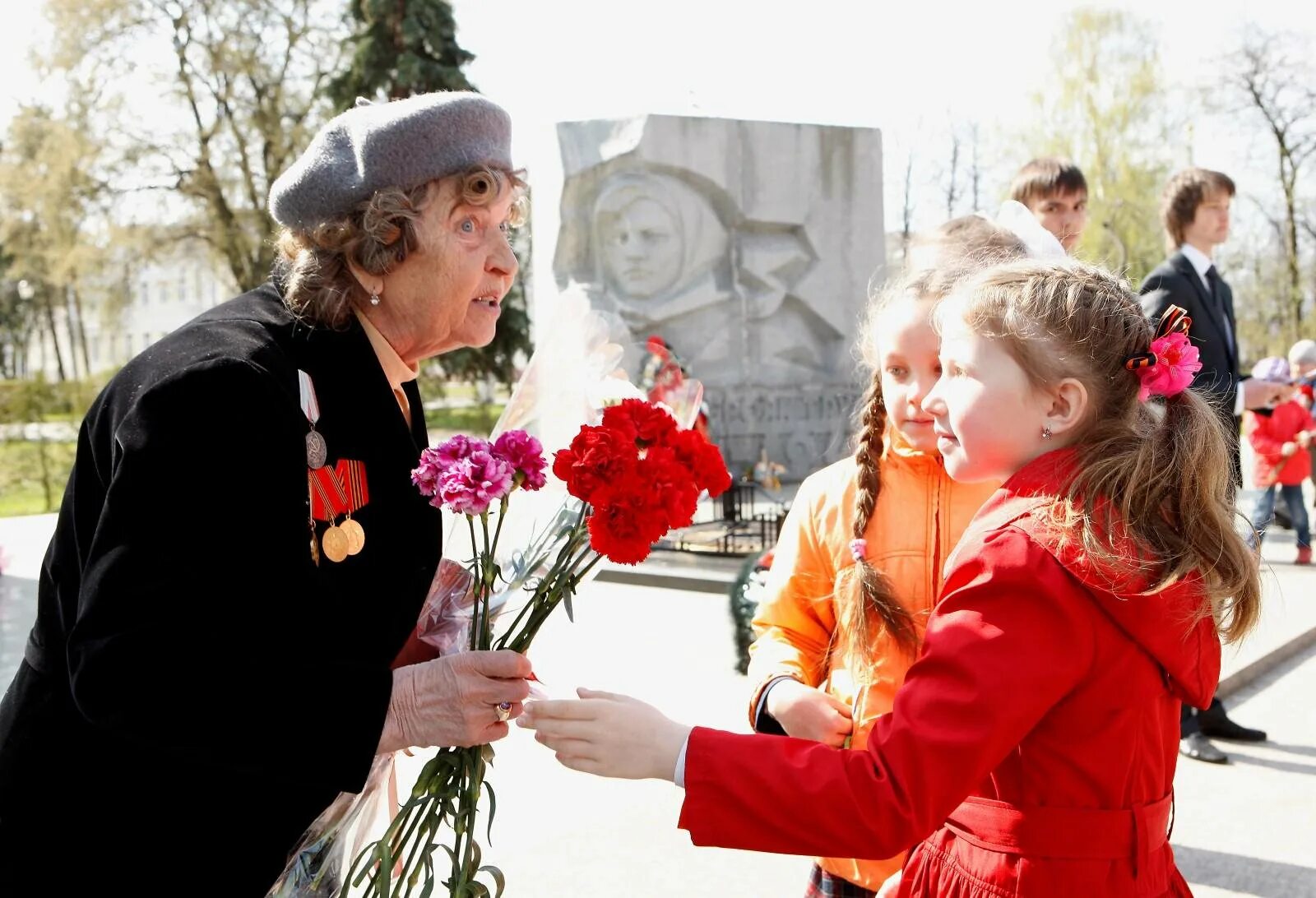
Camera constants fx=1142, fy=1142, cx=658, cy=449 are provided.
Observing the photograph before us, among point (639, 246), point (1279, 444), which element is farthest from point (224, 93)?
point (1279, 444)

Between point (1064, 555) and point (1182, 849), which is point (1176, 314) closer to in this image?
point (1064, 555)

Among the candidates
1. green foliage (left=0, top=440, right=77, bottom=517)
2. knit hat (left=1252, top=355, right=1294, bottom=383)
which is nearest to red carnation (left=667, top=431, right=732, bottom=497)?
knit hat (left=1252, top=355, right=1294, bottom=383)

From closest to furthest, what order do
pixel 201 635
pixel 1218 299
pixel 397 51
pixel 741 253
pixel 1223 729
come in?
pixel 201 635 < pixel 1218 299 < pixel 1223 729 < pixel 741 253 < pixel 397 51

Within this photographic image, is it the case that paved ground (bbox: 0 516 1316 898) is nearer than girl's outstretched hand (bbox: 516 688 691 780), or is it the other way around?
girl's outstretched hand (bbox: 516 688 691 780)

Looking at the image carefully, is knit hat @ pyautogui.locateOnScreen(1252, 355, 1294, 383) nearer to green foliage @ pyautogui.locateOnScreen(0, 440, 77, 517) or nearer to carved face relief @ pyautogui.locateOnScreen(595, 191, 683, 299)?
carved face relief @ pyautogui.locateOnScreen(595, 191, 683, 299)

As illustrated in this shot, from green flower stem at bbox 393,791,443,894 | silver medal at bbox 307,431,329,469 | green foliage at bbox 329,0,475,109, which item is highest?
green foliage at bbox 329,0,475,109

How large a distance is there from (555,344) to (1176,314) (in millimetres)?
983

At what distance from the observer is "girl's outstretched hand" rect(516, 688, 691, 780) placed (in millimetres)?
1432

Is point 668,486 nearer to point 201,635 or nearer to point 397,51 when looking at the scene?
point 201,635

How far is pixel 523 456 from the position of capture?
5.01 feet

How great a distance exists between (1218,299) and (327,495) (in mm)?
3982

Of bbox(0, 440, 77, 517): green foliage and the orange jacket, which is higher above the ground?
the orange jacket

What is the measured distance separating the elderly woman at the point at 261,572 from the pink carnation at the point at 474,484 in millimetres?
207

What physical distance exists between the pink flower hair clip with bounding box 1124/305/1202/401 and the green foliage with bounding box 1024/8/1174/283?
2995 cm
